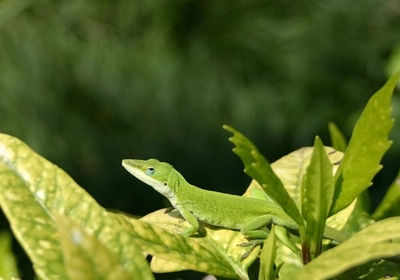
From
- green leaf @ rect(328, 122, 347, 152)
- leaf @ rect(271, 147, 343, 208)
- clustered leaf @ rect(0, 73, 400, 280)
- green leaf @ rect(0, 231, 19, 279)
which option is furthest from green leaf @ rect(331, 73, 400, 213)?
green leaf @ rect(0, 231, 19, 279)

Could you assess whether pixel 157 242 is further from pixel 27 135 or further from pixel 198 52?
pixel 198 52

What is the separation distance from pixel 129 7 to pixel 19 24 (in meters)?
0.80

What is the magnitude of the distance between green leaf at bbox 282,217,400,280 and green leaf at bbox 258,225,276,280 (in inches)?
3.3

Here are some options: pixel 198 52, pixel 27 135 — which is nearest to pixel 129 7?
pixel 198 52

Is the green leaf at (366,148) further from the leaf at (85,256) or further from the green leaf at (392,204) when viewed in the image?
the leaf at (85,256)

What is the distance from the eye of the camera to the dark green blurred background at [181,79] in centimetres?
472

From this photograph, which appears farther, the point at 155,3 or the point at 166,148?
the point at 155,3

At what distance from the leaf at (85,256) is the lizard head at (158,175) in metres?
1.28

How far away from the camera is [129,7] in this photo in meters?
5.50

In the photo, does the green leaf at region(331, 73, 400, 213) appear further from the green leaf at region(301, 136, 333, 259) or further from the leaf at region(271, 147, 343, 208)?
the leaf at region(271, 147, 343, 208)

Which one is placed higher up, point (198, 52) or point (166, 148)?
point (198, 52)

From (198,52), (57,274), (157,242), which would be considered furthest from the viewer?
(198,52)

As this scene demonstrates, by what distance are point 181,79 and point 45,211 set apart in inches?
171

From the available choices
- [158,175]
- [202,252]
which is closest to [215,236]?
[202,252]
